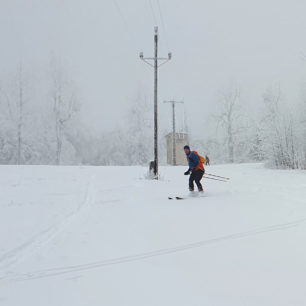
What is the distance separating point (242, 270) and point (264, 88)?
25706mm

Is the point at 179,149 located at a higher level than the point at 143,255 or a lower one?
higher

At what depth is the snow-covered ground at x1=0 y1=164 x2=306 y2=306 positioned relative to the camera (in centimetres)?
228

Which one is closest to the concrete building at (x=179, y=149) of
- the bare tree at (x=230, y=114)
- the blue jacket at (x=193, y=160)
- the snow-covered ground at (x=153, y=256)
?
the bare tree at (x=230, y=114)

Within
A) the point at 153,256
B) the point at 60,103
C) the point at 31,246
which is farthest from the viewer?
the point at 60,103

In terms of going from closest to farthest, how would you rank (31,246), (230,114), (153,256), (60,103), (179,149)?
1. (153,256)
2. (31,246)
3. (60,103)
4. (230,114)
5. (179,149)

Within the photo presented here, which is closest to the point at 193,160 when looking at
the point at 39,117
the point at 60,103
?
the point at 60,103

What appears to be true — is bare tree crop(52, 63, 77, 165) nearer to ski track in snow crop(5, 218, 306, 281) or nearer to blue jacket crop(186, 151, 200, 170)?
blue jacket crop(186, 151, 200, 170)

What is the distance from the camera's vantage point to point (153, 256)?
3.16m

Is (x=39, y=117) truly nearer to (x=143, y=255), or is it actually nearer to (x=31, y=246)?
(x=31, y=246)

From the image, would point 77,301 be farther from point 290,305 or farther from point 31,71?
point 31,71

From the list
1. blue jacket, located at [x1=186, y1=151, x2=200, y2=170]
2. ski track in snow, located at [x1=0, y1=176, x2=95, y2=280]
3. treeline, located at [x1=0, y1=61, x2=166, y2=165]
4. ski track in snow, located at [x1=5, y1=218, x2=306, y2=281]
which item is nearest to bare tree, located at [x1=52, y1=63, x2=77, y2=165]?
treeline, located at [x1=0, y1=61, x2=166, y2=165]

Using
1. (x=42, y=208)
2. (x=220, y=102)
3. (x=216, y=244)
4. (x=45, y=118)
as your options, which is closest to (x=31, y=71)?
(x=45, y=118)

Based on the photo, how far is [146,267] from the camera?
2.85m

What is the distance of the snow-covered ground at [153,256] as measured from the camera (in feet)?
7.48
